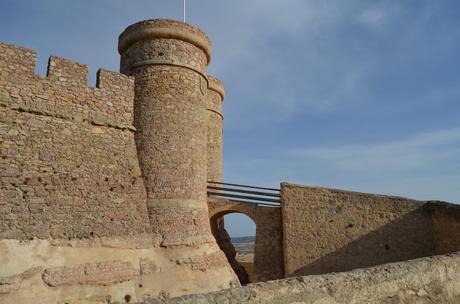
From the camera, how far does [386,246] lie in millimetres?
11484

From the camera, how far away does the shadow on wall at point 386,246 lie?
37.1 feet

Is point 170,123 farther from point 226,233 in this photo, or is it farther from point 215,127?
point 226,233

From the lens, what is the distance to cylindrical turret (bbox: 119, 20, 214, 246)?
9062 mm

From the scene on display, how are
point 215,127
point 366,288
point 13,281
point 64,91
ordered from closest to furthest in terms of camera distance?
point 366,288 → point 13,281 → point 64,91 → point 215,127

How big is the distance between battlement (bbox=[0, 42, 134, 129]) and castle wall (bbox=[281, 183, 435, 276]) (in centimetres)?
665

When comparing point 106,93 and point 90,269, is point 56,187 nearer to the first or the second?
point 90,269

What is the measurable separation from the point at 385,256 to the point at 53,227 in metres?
9.80

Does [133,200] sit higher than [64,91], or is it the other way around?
[64,91]

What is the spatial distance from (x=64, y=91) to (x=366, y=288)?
7.69 metres

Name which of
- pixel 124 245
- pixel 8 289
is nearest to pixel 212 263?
pixel 124 245

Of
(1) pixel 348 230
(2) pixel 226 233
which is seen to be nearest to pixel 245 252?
(2) pixel 226 233

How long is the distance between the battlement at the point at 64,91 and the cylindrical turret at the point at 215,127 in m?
5.86

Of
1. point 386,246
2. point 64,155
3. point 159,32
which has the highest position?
point 159,32

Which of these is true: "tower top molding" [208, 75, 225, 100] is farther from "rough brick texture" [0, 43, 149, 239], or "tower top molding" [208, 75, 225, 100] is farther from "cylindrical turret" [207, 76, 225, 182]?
"rough brick texture" [0, 43, 149, 239]
